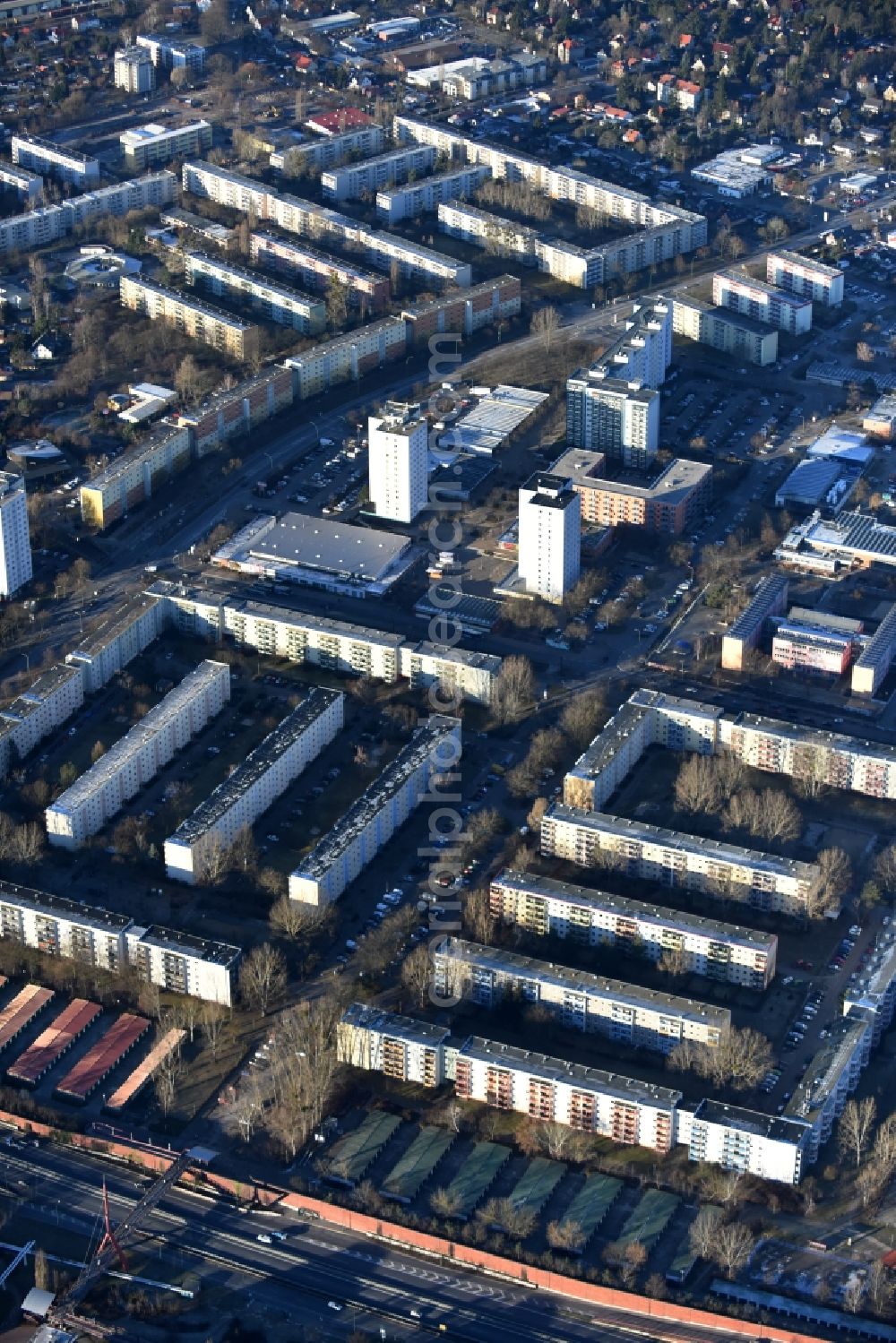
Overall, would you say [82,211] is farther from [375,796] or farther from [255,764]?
[375,796]

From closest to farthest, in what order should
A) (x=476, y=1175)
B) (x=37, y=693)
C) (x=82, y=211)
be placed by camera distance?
(x=476, y=1175) < (x=37, y=693) < (x=82, y=211)

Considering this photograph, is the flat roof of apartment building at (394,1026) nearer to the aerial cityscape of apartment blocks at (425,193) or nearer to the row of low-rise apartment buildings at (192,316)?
the row of low-rise apartment buildings at (192,316)

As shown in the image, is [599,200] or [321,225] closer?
[321,225]

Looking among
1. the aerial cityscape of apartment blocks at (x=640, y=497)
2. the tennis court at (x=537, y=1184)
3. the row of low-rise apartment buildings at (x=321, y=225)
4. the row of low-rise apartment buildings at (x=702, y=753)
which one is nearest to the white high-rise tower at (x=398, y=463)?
the aerial cityscape of apartment blocks at (x=640, y=497)

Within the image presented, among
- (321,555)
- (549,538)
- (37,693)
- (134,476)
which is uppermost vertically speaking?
(549,538)

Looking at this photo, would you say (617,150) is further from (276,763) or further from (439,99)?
(276,763)

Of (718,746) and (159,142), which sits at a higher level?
(159,142)

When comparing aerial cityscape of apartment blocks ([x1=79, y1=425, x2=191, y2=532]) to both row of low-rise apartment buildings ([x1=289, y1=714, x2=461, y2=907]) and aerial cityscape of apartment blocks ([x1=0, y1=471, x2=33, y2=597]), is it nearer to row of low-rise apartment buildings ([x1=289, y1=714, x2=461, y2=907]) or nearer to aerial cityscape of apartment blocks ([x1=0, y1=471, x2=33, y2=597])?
aerial cityscape of apartment blocks ([x1=0, y1=471, x2=33, y2=597])

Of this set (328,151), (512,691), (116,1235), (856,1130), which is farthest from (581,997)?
(328,151)
